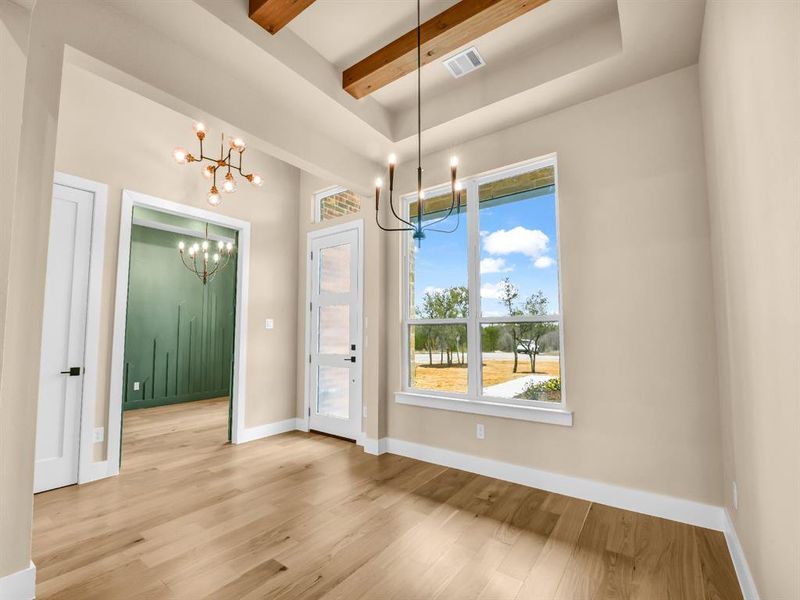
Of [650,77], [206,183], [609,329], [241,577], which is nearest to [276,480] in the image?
[241,577]

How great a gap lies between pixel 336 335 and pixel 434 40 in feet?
9.86

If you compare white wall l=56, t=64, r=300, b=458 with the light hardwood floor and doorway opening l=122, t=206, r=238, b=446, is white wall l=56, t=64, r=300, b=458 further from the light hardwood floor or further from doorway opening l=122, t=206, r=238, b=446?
doorway opening l=122, t=206, r=238, b=446

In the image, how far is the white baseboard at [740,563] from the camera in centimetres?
164

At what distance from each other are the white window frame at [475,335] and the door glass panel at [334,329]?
846 mm

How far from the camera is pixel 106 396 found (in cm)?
323

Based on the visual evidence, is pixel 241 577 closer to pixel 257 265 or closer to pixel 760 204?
pixel 760 204

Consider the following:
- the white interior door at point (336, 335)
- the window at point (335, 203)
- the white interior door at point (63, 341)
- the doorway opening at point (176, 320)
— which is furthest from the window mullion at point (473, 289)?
the doorway opening at point (176, 320)

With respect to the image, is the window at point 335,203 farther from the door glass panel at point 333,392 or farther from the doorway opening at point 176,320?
the doorway opening at point 176,320

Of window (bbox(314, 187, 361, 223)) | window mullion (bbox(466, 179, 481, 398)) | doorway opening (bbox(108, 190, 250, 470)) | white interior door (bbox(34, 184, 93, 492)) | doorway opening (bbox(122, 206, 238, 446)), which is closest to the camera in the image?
white interior door (bbox(34, 184, 93, 492))

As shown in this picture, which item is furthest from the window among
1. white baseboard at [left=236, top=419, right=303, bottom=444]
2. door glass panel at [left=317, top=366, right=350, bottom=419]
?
white baseboard at [left=236, top=419, right=303, bottom=444]

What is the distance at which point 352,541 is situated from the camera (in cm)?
220

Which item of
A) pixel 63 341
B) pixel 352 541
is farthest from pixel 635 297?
pixel 63 341

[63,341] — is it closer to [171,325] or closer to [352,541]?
[352,541]

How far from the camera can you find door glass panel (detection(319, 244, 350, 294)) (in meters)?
4.41
